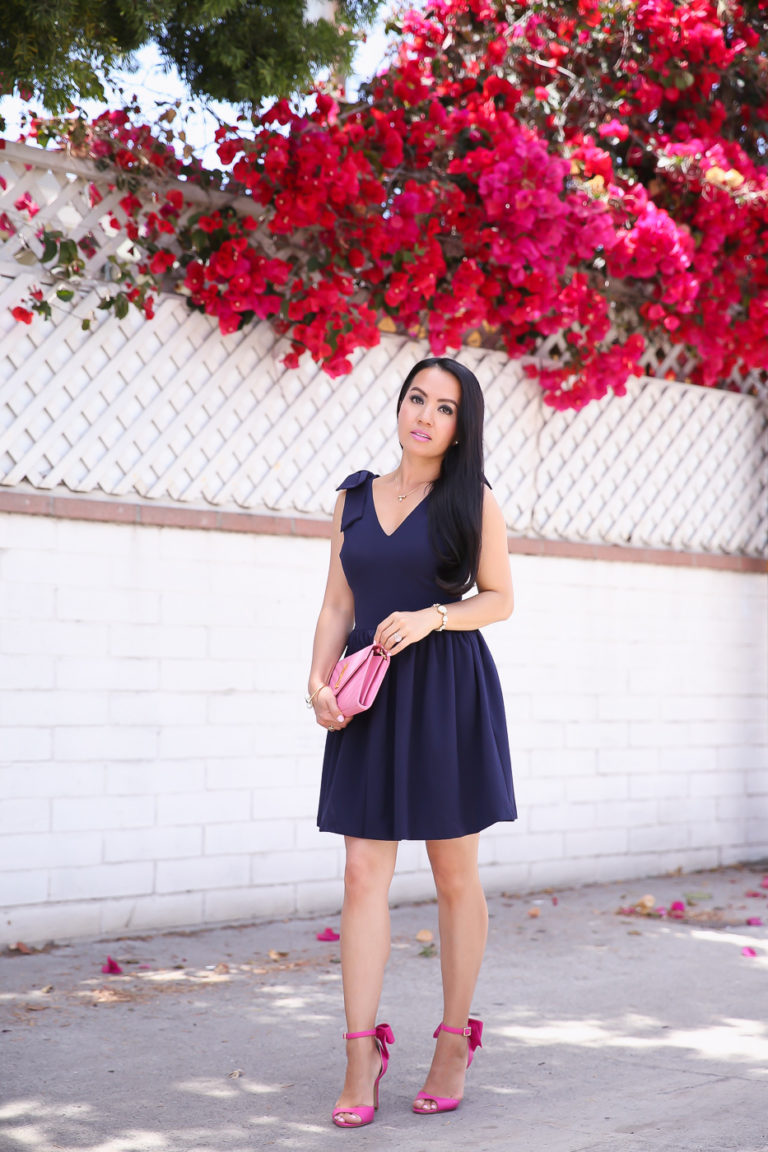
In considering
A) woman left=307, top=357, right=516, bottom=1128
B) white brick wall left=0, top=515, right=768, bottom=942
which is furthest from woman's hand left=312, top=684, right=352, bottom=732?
white brick wall left=0, top=515, right=768, bottom=942

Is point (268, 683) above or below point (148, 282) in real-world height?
below

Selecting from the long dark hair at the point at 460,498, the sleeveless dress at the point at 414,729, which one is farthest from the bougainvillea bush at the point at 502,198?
the sleeveless dress at the point at 414,729

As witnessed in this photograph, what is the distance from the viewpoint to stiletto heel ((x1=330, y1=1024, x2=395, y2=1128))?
9.87 ft

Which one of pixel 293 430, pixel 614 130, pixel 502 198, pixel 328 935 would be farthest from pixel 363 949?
pixel 614 130

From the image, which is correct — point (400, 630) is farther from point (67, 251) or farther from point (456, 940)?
point (67, 251)

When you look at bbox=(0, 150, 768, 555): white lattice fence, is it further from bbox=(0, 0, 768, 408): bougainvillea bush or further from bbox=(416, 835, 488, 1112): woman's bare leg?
bbox=(416, 835, 488, 1112): woman's bare leg

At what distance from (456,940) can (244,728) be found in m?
2.36

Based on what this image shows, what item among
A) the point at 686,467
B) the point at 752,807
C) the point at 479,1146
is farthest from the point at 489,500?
the point at 752,807

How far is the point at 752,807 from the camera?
730 cm

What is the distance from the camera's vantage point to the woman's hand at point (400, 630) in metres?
3.13

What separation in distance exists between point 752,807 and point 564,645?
1.71 metres

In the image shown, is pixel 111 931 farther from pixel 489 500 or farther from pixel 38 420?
pixel 489 500

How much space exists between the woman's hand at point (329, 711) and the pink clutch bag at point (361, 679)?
0.04 ft

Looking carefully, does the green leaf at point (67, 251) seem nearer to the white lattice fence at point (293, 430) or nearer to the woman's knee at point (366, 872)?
the white lattice fence at point (293, 430)
